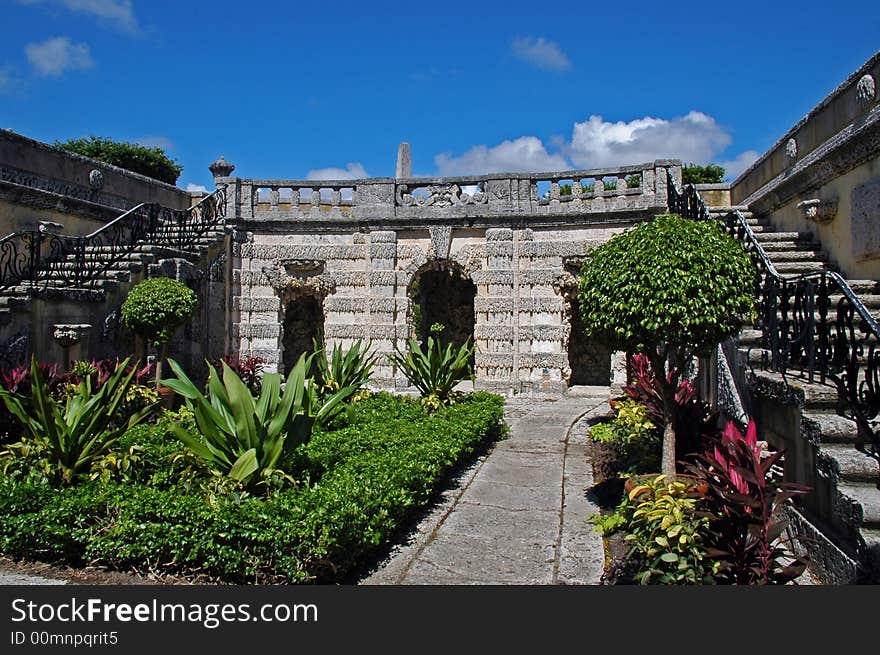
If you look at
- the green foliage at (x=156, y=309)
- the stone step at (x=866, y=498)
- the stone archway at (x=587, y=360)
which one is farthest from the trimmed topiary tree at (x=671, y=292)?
the stone archway at (x=587, y=360)

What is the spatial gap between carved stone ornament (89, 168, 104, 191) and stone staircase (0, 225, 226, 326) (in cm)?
159

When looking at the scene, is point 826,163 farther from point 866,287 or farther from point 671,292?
point 671,292

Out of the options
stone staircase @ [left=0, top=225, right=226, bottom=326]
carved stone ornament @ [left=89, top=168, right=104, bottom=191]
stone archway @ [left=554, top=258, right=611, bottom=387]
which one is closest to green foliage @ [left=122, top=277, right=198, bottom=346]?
stone staircase @ [left=0, top=225, right=226, bottom=326]

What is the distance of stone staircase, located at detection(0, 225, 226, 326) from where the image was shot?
379 inches

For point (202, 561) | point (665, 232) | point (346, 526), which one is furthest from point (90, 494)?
point (665, 232)

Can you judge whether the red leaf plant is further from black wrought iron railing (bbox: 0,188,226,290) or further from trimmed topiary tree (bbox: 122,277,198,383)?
black wrought iron railing (bbox: 0,188,226,290)

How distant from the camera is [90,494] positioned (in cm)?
514

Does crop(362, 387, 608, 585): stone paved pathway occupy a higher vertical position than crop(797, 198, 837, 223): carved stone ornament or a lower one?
lower

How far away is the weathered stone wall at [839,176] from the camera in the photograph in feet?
23.7

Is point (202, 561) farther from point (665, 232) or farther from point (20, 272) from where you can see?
point (20, 272)

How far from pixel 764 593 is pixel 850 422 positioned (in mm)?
1753

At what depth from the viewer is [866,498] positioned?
13.0 ft

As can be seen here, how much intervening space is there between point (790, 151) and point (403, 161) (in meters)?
10.1

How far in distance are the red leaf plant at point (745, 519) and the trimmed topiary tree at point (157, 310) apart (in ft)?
27.6
